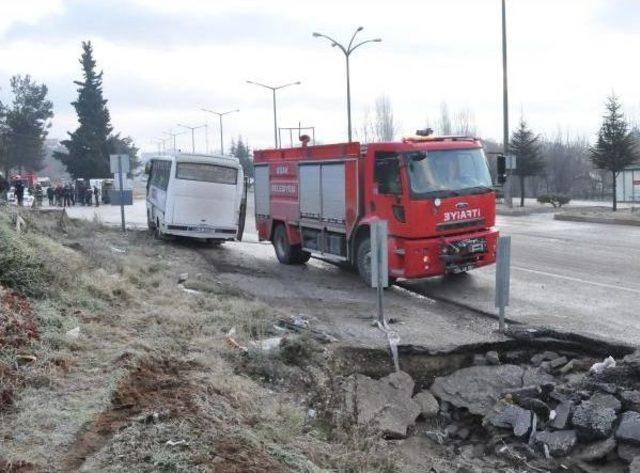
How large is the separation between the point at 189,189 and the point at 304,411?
14498mm

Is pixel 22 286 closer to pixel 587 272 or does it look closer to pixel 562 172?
pixel 587 272

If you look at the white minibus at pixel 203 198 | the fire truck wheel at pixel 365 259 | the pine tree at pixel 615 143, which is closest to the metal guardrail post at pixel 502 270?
the fire truck wheel at pixel 365 259

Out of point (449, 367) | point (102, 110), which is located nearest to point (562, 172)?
point (102, 110)

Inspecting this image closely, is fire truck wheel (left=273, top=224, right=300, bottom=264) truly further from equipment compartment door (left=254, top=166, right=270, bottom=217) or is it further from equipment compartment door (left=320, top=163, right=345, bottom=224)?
equipment compartment door (left=320, top=163, right=345, bottom=224)

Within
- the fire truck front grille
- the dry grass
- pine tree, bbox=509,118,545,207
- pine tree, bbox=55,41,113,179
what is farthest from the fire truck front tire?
pine tree, bbox=55,41,113,179

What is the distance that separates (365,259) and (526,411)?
653cm

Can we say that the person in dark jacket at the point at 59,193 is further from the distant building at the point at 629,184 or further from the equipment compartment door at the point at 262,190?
the distant building at the point at 629,184

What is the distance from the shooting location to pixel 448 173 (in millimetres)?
11852

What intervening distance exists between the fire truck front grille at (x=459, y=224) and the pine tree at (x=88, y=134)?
58.3 m

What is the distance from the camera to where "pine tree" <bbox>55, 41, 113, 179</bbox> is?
65.0 metres

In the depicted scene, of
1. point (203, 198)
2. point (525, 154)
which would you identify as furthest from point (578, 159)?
point (203, 198)

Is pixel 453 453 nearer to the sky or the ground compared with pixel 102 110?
nearer to the ground

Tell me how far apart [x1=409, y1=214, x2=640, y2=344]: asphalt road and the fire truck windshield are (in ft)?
5.83

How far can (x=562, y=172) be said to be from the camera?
58.6 meters
